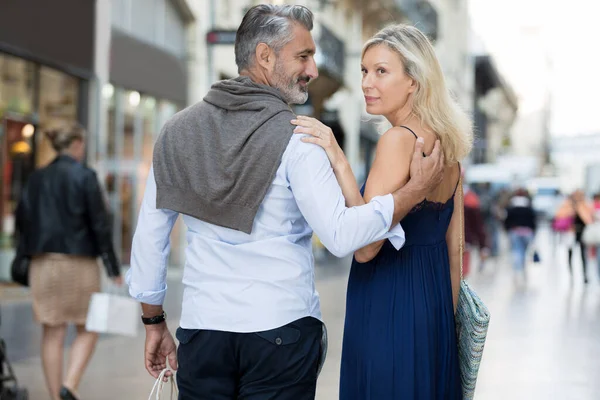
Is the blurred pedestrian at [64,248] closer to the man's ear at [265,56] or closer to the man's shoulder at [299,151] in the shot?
the man's ear at [265,56]

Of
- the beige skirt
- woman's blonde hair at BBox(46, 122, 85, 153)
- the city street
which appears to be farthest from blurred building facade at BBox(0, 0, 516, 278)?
the beige skirt

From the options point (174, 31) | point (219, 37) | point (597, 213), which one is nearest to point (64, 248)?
point (219, 37)

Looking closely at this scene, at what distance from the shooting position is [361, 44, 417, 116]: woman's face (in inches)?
130

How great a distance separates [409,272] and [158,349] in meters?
0.88

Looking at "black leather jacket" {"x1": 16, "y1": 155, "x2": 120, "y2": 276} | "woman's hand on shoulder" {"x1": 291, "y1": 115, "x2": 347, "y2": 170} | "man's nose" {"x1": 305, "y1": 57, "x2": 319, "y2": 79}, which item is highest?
"man's nose" {"x1": 305, "y1": 57, "x2": 319, "y2": 79}

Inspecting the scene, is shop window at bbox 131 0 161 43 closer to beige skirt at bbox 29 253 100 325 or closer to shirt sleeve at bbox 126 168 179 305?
beige skirt at bbox 29 253 100 325

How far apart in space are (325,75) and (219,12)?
6.42 m

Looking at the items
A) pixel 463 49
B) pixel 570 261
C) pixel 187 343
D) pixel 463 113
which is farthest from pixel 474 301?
pixel 463 49

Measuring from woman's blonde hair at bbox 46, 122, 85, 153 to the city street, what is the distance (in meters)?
1.68

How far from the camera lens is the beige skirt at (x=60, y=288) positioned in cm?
614

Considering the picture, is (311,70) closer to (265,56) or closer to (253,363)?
(265,56)

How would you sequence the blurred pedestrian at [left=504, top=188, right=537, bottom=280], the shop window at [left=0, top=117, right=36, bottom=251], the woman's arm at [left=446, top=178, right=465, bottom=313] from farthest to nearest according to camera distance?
the blurred pedestrian at [left=504, top=188, right=537, bottom=280] < the shop window at [left=0, top=117, right=36, bottom=251] < the woman's arm at [left=446, top=178, right=465, bottom=313]

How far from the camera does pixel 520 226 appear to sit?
66.4 ft

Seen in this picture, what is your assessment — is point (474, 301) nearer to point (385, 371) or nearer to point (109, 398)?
point (385, 371)
